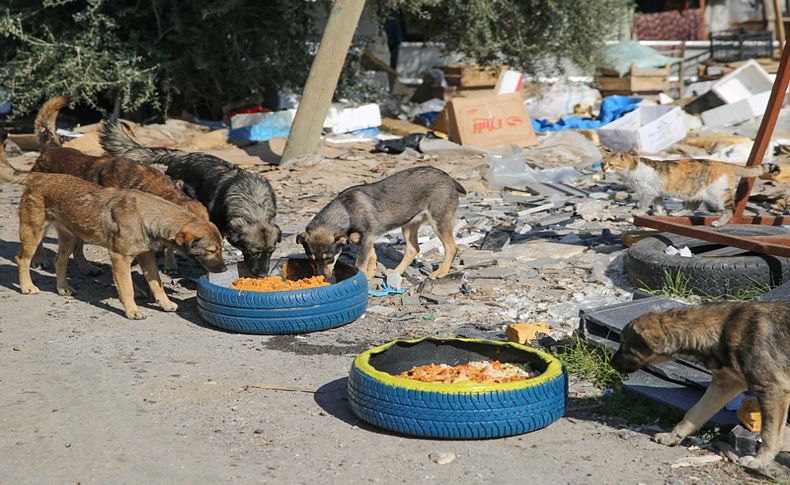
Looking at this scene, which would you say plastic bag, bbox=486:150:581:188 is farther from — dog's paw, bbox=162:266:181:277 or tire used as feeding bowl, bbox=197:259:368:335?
tire used as feeding bowl, bbox=197:259:368:335

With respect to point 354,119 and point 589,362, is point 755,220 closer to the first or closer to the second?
point 589,362

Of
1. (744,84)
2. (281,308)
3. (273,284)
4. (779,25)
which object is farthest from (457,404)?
(779,25)

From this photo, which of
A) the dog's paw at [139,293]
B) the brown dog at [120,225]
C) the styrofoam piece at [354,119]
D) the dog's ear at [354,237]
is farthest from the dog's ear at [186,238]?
the styrofoam piece at [354,119]

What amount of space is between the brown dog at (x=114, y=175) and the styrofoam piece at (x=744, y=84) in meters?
14.7

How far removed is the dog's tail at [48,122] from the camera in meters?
9.94

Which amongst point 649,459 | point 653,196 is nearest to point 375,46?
point 653,196

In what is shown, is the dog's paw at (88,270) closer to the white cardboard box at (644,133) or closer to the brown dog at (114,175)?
the brown dog at (114,175)

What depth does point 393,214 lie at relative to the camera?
9.26 metres

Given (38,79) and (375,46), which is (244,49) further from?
(375,46)

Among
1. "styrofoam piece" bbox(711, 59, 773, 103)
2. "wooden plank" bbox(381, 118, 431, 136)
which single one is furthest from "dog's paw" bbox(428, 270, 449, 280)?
"styrofoam piece" bbox(711, 59, 773, 103)

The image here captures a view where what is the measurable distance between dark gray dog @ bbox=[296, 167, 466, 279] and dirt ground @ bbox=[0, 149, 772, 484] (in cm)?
103

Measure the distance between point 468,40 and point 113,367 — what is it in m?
12.9

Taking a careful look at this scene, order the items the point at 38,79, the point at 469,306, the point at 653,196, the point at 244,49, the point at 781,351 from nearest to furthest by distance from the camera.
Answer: the point at 781,351, the point at 469,306, the point at 653,196, the point at 38,79, the point at 244,49

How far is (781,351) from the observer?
4770 mm
